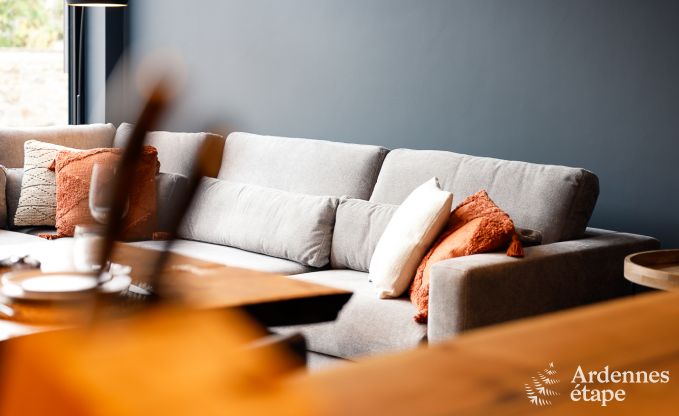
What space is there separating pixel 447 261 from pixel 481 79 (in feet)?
4.50

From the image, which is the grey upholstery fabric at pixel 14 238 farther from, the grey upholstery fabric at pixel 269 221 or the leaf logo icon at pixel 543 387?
the leaf logo icon at pixel 543 387

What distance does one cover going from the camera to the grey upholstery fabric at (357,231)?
11.1 feet

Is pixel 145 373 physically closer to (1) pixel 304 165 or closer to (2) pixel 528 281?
(2) pixel 528 281

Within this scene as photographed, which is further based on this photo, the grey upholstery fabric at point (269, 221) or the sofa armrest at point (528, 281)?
the grey upholstery fabric at point (269, 221)

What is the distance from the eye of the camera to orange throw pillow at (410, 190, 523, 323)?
8.99 feet

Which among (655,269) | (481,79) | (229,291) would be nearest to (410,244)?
(655,269)

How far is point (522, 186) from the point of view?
123 inches

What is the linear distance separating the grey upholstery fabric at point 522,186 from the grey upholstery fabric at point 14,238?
1.71m

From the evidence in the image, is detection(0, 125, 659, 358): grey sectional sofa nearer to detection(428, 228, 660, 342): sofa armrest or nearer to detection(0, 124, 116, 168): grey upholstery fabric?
detection(428, 228, 660, 342): sofa armrest

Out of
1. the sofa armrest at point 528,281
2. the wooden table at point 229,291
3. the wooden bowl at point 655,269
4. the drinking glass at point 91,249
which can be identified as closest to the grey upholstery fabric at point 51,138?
the sofa armrest at point 528,281

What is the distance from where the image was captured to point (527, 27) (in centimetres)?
354

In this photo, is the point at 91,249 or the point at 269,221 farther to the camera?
the point at 269,221

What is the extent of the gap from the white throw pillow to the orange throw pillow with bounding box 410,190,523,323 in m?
0.03

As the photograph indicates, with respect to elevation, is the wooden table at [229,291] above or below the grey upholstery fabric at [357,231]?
above
